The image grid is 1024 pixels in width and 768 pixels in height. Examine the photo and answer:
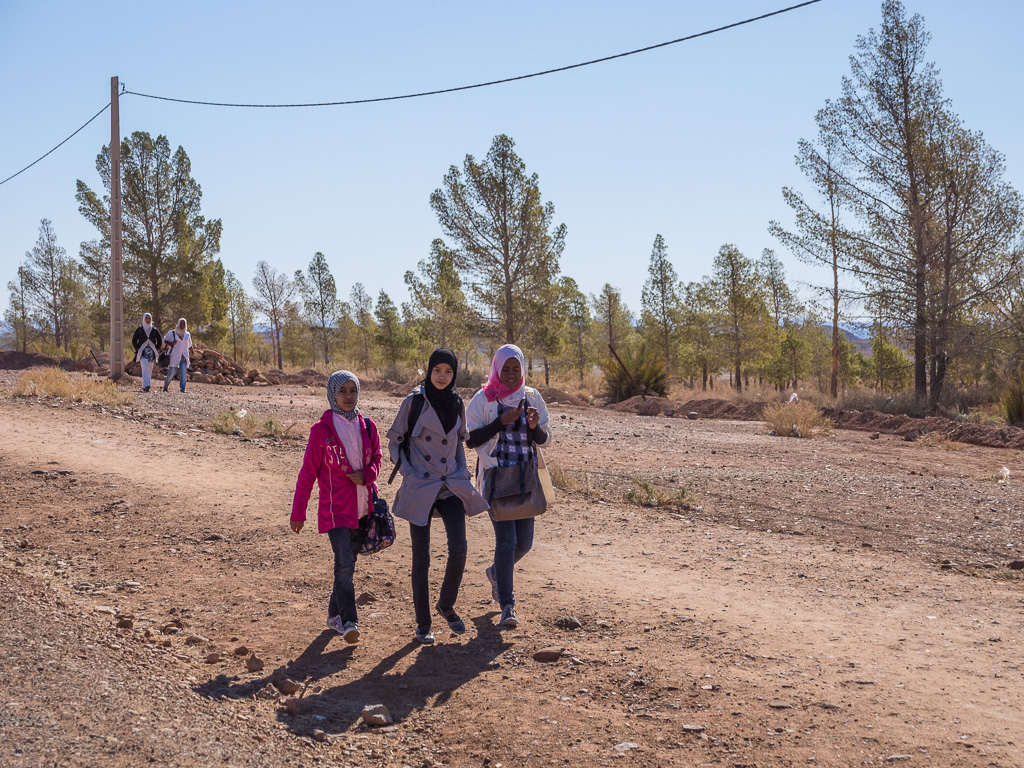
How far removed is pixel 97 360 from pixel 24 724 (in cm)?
3005

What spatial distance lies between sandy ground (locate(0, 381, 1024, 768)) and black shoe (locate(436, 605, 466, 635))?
0.35 ft

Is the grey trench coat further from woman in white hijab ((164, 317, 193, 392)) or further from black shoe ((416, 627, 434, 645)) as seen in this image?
woman in white hijab ((164, 317, 193, 392))

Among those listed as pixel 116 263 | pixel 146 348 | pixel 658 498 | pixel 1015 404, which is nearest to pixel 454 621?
pixel 658 498

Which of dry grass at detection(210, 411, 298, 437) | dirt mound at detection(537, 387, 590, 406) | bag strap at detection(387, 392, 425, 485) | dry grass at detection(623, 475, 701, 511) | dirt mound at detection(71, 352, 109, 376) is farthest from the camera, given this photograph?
dirt mound at detection(71, 352, 109, 376)

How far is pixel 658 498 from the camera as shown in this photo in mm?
9055

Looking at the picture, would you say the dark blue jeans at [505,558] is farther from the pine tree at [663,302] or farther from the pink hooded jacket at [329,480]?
the pine tree at [663,302]

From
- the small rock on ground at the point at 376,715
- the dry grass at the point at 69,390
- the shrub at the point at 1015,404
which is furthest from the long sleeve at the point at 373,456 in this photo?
the shrub at the point at 1015,404

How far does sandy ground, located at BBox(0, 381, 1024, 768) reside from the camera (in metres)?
3.48

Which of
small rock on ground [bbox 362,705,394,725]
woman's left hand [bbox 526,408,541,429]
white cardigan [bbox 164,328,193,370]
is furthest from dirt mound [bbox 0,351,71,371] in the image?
small rock on ground [bbox 362,705,394,725]

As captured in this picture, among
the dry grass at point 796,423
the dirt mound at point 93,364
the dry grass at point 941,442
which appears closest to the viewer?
the dry grass at point 941,442

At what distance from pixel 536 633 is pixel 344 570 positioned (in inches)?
47.6

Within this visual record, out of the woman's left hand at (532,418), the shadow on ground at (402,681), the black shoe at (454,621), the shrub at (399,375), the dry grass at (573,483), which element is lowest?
the shadow on ground at (402,681)

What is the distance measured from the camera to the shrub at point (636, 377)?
27.3 metres

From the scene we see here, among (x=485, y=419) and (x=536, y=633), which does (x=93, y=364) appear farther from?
(x=536, y=633)
